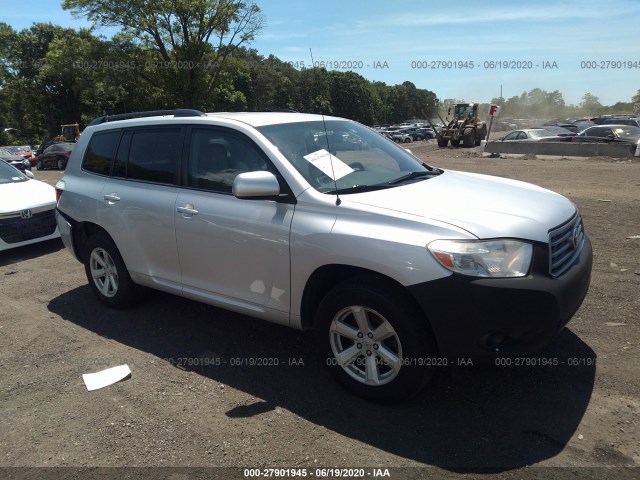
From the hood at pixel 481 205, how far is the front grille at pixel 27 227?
6.16 metres

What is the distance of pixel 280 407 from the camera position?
3285 millimetres

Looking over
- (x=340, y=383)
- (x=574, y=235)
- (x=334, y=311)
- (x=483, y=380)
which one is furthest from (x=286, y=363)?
(x=574, y=235)

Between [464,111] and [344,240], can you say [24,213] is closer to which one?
[344,240]

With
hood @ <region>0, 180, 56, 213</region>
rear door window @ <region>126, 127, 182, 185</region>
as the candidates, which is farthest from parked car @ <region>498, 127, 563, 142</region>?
rear door window @ <region>126, 127, 182, 185</region>

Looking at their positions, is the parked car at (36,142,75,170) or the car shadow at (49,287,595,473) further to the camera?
the parked car at (36,142,75,170)

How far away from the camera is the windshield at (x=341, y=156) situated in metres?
3.56

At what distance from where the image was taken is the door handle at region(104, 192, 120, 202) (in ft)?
15.3

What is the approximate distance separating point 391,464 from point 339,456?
11.5 inches

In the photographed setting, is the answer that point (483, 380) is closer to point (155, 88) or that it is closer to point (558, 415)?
point (558, 415)

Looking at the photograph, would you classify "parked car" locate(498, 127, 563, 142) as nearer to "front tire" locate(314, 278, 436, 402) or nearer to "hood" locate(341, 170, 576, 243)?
"hood" locate(341, 170, 576, 243)

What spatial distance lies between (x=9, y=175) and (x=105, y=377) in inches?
249

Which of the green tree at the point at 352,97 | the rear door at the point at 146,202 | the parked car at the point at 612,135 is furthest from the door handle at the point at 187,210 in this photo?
the green tree at the point at 352,97

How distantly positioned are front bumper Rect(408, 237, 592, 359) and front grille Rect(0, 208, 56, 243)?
22.1 feet

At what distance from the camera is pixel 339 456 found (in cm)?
279
